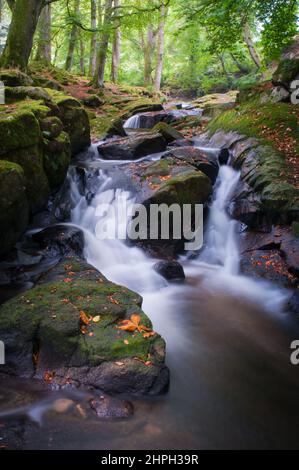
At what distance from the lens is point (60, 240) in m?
6.61

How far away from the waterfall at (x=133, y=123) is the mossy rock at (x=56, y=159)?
704cm

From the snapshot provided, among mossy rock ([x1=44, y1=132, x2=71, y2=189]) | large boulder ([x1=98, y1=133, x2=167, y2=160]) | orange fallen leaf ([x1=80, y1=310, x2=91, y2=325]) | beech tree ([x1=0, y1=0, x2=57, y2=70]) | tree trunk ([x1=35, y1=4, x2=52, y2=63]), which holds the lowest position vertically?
orange fallen leaf ([x1=80, y1=310, x2=91, y2=325])

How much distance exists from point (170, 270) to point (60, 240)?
6.92ft

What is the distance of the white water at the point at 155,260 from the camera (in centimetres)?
621

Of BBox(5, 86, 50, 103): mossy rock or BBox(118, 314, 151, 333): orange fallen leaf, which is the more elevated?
BBox(5, 86, 50, 103): mossy rock

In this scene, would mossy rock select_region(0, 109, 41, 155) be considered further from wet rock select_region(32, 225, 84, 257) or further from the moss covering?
the moss covering

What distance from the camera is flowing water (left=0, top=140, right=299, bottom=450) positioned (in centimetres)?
297

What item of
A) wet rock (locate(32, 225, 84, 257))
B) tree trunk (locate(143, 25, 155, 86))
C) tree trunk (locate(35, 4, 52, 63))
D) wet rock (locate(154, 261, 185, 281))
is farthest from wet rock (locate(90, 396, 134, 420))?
tree trunk (locate(143, 25, 155, 86))

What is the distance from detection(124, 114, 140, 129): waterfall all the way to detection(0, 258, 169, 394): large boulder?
11.5 m

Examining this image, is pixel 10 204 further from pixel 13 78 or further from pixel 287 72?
pixel 287 72

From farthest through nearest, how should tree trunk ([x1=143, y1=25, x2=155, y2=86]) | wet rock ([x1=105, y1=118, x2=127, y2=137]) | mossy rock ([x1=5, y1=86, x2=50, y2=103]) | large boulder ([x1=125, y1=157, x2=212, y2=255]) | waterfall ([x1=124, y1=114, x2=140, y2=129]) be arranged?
tree trunk ([x1=143, y1=25, x2=155, y2=86]) → waterfall ([x1=124, y1=114, x2=140, y2=129]) → wet rock ([x1=105, y1=118, x2=127, y2=137]) → mossy rock ([x1=5, y1=86, x2=50, y2=103]) → large boulder ([x1=125, y1=157, x2=212, y2=255])

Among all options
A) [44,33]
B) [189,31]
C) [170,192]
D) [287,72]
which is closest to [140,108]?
[44,33]
